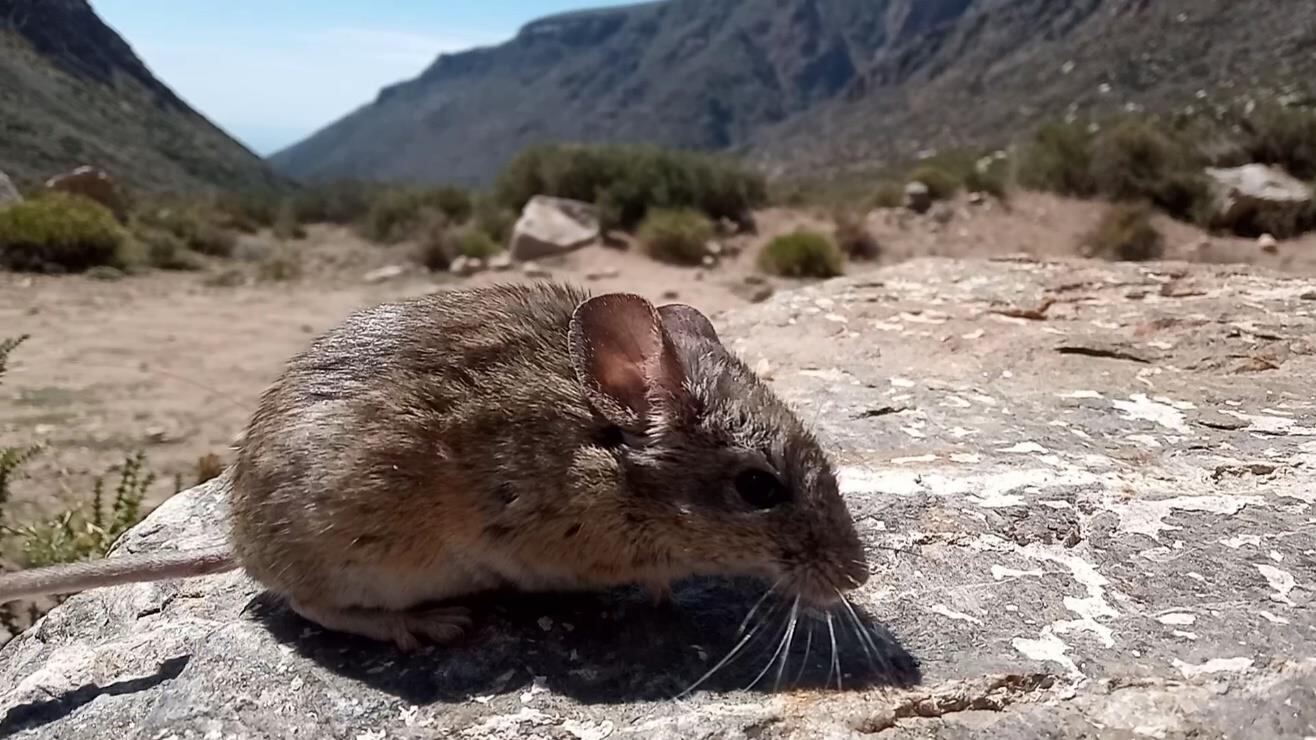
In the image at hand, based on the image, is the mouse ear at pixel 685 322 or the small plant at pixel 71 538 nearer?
the mouse ear at pixel 685 322

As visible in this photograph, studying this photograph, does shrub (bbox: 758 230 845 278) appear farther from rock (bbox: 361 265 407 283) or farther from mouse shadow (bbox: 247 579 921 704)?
mouse shadow (bbox: 247 579 921 704)

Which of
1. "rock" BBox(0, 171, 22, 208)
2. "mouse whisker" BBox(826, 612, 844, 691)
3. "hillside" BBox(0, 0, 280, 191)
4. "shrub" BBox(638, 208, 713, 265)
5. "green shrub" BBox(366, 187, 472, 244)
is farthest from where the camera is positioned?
"hillside" BBox(0, 0, 280, 191)

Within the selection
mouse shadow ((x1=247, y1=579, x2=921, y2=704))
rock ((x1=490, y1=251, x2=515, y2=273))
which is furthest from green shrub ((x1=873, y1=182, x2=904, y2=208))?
mouse shadow ((x1=247, y1=579, x2=921, y2=704))

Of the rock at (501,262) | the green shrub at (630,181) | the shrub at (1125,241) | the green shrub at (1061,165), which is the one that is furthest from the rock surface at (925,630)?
the green shrub at (1061,165)

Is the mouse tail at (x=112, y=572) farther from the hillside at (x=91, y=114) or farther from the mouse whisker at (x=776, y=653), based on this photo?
the hillside at (x=91, y=114)

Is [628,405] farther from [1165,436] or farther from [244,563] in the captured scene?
[1165,436]

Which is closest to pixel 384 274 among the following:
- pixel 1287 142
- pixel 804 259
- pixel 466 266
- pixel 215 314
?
pixel 466 266

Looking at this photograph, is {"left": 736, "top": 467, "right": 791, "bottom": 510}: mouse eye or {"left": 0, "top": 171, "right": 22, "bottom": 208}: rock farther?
{"left": 0, "top": 171, "right": 22, "bottom": 208}: rock
